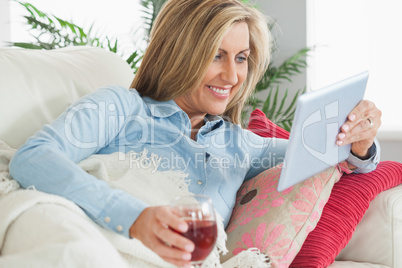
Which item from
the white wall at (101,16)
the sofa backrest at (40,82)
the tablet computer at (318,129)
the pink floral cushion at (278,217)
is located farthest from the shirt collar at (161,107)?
the white wall at (101,16)

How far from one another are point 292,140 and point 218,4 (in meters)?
0.57

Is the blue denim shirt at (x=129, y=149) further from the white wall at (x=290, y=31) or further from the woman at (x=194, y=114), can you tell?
the white wall at (x=290, y=31)

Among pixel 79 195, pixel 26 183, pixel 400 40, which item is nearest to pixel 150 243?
pixel 79 195

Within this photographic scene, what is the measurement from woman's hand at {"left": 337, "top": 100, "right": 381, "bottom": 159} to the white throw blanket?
15.4 inches

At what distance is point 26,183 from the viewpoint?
1104mm

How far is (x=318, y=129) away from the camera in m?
1.24

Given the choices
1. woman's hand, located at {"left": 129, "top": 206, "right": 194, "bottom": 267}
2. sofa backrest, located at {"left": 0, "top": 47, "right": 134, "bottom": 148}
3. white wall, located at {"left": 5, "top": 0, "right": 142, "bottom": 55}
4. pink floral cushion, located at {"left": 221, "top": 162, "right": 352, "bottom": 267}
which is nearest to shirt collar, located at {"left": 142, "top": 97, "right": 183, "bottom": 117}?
sofa backrest, located at {"left": 0, "top": 47, "right": 134, "bottom": 148}

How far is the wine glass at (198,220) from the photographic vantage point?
828mm

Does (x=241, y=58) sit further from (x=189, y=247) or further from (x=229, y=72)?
(x=189, y=247)

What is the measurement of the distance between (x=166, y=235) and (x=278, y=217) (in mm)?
537

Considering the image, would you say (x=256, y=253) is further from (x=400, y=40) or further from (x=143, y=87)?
(x=400, y=40)

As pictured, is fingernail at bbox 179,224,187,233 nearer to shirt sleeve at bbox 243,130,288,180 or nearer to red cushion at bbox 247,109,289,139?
shirt sleeve at bbox 243,130,288,180

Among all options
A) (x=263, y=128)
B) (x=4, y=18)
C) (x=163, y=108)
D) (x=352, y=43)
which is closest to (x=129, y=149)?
(x=163, y=108)

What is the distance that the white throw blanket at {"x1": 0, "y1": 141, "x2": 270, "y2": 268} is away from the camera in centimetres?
78
